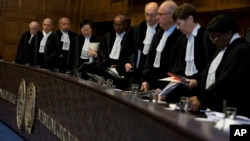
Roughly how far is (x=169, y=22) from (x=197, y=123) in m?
2.84

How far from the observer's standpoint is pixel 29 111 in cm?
519

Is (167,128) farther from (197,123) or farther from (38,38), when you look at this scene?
(38,38)

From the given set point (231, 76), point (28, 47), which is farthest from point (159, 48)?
point (28, 47)

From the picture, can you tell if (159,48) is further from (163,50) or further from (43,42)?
(43,42)

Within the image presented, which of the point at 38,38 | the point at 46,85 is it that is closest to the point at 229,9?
the point at 46,85

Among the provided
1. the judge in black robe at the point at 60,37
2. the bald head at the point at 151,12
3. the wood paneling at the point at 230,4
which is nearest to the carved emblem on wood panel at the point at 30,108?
the bald head at the point at 151,12

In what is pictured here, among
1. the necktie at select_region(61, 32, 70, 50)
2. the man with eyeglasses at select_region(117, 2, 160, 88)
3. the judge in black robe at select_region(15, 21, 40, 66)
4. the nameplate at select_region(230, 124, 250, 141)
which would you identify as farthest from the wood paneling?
the nameplate at select_region(230, 124, 250, 141)

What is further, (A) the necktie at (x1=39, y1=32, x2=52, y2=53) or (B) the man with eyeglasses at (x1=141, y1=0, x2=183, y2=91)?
(A) the necktie at (x1=39, y1=32, x2=52, y2=53)

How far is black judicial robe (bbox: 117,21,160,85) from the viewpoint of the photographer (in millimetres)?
5402

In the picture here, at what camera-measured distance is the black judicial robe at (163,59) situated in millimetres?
4379

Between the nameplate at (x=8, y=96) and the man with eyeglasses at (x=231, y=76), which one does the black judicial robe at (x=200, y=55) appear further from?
the nameplate at (x=8, y=96)

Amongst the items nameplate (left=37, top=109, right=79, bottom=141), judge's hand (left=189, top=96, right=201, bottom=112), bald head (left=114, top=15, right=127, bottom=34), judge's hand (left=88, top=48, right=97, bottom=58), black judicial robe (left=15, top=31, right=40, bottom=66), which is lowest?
nameplate (left=37, top=109, right=79, bottom=141)

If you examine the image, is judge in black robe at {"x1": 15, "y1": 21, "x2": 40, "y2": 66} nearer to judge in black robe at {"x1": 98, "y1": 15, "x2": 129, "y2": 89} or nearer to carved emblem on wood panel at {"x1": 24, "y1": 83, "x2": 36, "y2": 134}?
judge in black robe at {"x1": 98, "y1": 15, "x2": 129, "y2": 89}

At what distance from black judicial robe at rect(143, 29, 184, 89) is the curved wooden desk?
1.03 metres
